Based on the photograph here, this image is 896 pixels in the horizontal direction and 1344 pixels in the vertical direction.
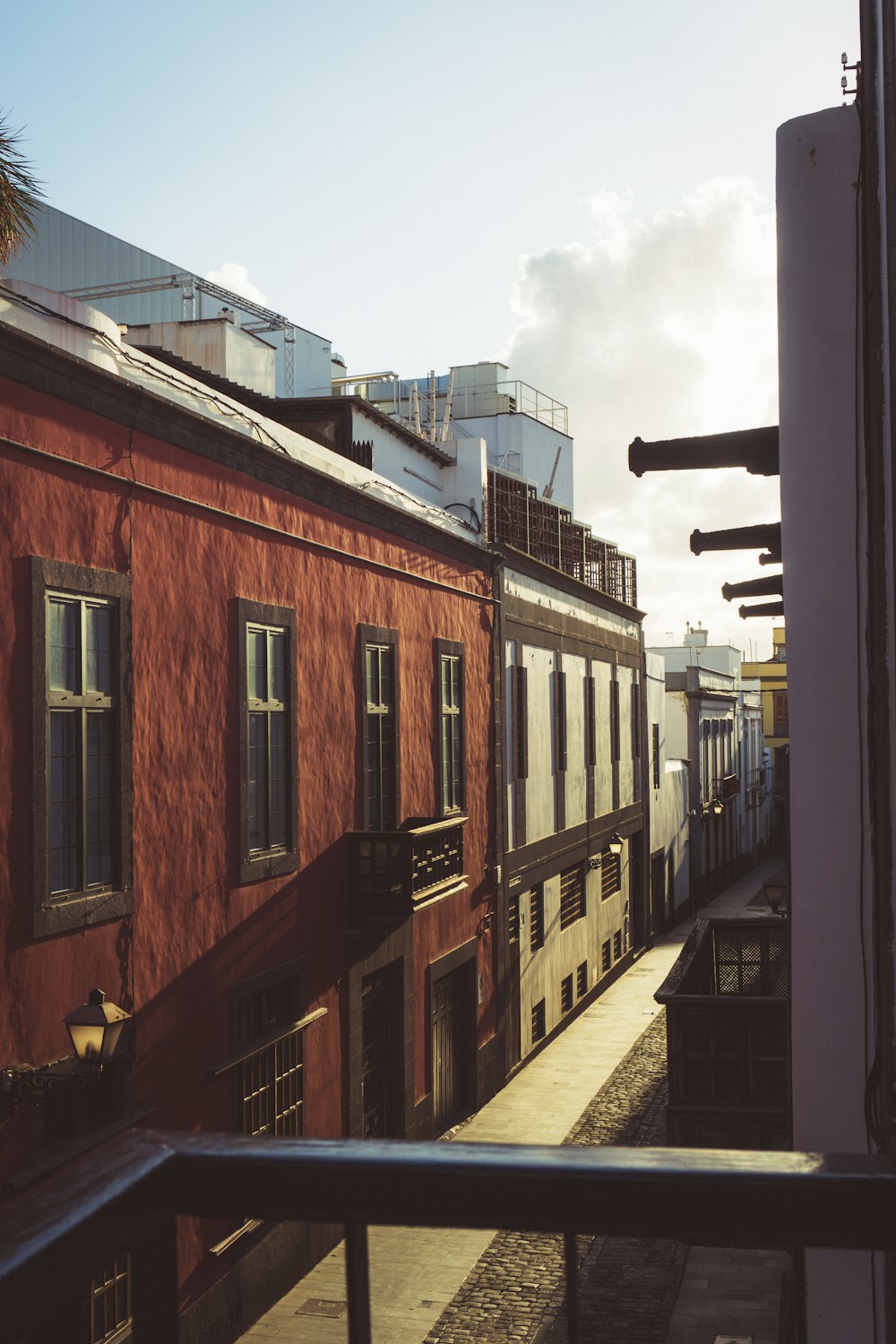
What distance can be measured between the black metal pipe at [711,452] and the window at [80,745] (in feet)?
14.9

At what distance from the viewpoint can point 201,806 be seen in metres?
11.6

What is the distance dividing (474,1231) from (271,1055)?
29.1 ft

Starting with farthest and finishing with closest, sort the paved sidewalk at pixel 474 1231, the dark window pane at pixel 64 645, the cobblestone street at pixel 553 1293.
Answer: the cobblestone street at pixel 553 1293 < the paved sidewalk at pixel 474 1231 < the dark window pane at pixel 64 645

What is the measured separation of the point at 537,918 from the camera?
79.0 feet

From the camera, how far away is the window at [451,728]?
60.3 ft

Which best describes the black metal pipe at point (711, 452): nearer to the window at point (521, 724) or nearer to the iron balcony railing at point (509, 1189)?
the iron balcony railing at point (509, 1189)

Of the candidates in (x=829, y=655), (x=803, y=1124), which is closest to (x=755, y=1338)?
(x=803, y=1124)

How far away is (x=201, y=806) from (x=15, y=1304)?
1032cm

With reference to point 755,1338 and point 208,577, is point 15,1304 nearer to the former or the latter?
point 208,577

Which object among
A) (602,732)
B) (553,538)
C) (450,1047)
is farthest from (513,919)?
(602,732)

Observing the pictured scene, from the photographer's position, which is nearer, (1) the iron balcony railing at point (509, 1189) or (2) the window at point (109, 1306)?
(1) the iron balcony railing at point (509, 1189)

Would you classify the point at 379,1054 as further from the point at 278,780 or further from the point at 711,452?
the point at 711,452

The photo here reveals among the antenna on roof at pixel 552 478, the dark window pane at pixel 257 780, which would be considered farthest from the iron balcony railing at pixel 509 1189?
the antenna on roof at pixel 552 478

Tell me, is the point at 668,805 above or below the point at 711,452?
below
